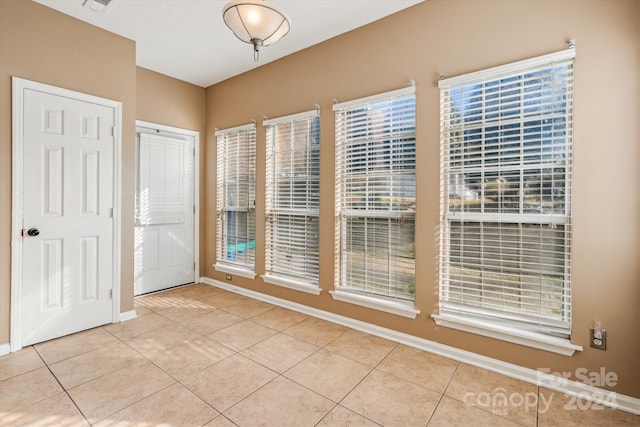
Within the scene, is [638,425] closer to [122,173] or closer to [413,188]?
[413,188]

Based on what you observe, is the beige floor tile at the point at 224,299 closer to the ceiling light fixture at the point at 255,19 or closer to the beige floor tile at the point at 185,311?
the beige floor tile at the point at 185,311

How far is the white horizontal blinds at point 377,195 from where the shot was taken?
288cm

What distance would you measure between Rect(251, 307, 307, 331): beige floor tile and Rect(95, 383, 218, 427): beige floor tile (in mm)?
1235

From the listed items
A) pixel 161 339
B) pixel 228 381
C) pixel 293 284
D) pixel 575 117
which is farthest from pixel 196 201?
pixel 575 117

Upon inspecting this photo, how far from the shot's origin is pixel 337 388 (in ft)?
7.21

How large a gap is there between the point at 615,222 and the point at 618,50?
3.58 feet

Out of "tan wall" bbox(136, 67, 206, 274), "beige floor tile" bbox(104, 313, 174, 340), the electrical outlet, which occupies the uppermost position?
"tan wall" bbox(136, 67, 206, 274)

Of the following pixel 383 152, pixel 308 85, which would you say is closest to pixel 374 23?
pixel 308 85

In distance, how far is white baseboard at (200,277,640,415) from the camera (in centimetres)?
203

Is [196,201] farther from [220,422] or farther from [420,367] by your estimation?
[420,367]

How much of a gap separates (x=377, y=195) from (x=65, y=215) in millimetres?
2960

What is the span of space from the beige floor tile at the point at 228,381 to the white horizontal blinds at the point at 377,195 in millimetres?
1269

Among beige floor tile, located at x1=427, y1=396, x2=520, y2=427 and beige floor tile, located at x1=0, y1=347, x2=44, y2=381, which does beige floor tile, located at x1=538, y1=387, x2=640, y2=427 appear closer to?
beige floor tile, located at x1=427, y1=396, x2=520, y2=427

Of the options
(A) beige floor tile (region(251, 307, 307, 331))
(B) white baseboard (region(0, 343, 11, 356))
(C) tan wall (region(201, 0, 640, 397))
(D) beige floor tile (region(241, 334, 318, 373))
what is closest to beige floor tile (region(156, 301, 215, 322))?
(A) beige floor tile (region(251, 307, 307, 331))
